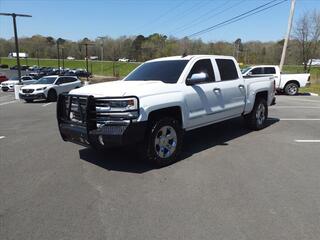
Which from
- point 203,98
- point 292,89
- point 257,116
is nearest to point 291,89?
point 292,89

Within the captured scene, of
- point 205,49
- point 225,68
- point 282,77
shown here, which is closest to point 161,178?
point 225,68

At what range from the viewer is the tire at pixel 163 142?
6168 millimetres

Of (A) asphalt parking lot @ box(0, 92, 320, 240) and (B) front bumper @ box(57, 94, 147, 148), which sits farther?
(B) front bumper @ box(57, 94, 147, 148)

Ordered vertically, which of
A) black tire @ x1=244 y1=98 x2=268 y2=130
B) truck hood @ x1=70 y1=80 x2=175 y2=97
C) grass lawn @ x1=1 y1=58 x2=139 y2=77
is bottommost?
grass lawn @ x1=1 y1=58 x2=139 y2=77

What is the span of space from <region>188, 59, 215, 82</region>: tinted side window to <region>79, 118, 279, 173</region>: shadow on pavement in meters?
1.45

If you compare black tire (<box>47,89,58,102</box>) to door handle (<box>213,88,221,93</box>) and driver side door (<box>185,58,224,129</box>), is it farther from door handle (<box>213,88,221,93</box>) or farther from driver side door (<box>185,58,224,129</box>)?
door handle (<box>213,88,221,93</box>)

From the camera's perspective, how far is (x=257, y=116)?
9.58 meters

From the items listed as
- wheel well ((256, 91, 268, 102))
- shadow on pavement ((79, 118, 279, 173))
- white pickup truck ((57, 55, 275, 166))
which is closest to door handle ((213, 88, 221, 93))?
white pickup truck ((57, 55, 275, 166))

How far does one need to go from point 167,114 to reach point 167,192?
1.89m

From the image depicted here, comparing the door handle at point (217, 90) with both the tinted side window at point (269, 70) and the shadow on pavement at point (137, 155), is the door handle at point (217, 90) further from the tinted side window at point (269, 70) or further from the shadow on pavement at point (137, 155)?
the tinted side window at point (269, 70)

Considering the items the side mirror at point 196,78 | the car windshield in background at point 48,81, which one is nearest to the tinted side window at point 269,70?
the car windshield in background at point 48,81

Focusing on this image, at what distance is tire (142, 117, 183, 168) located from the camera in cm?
617

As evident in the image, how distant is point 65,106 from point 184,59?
2.58m

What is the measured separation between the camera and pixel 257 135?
8.95 m
